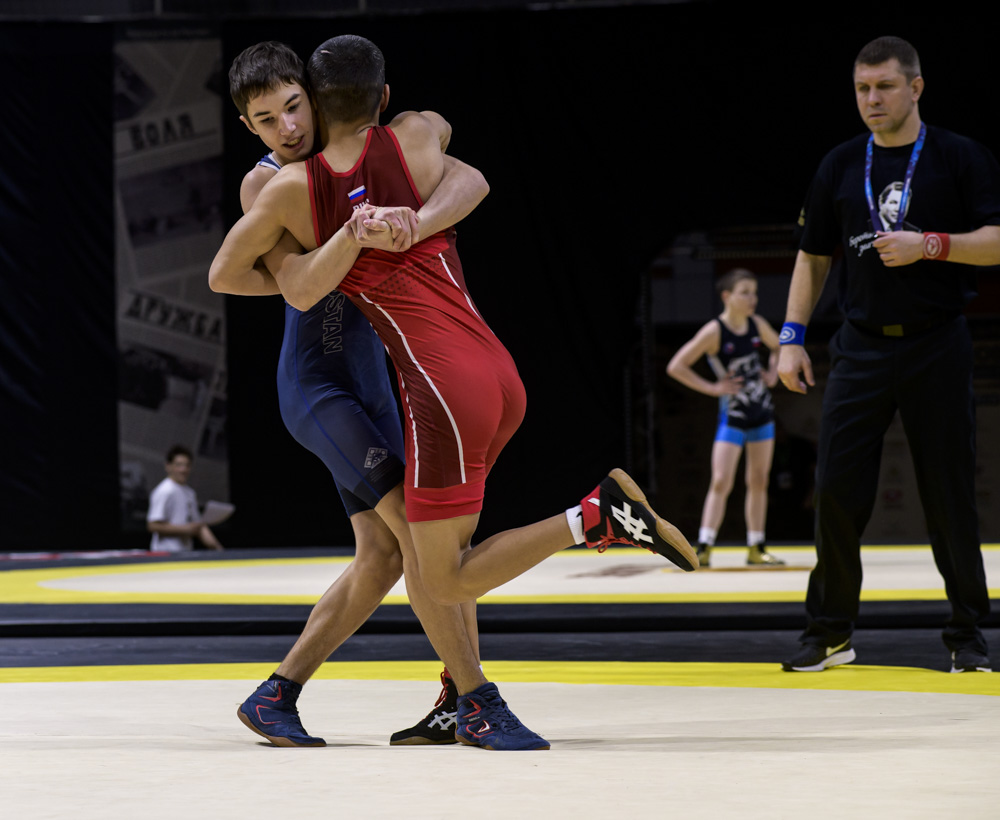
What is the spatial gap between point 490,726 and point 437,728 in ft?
0.58

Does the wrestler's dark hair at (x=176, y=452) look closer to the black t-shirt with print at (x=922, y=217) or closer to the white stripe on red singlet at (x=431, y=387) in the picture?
the black t-shirt with print at (x=922, y=217)

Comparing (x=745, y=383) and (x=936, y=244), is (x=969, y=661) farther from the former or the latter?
(x=745, y=383)

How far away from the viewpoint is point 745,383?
22.6 ft

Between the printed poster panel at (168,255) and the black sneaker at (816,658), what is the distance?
6958mm

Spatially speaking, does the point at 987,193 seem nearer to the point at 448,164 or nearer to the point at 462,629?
the point at 448,164

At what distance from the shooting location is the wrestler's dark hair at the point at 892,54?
11.3ft

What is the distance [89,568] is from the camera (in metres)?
7.85

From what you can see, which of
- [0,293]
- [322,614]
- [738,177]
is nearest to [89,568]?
[0,293]

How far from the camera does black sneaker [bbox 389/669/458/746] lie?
249cm

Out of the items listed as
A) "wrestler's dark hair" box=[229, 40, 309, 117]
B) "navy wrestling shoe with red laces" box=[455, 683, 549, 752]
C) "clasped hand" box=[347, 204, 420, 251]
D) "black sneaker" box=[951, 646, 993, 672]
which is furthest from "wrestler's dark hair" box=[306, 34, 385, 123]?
"black sneaker" box=[951, 646, 993, 672]

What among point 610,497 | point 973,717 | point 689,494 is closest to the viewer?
point 610,497

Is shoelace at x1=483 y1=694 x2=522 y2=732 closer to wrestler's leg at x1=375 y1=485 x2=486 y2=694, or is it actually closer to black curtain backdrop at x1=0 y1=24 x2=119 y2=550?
wrestler's leg at x1=375 y1=485 x2=486 y2=694

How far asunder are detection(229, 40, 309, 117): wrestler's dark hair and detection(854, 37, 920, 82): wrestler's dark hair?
1.68 metres

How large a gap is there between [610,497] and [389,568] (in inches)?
19.8
